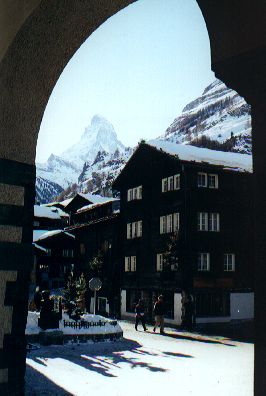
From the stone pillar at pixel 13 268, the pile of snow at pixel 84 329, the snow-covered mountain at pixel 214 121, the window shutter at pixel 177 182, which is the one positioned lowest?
the pile of snow at pixel 84 329

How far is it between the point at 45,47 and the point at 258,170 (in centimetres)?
174

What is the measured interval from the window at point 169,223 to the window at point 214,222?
6.33 feet

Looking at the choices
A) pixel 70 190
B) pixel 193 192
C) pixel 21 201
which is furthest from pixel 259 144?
pixel 70 190

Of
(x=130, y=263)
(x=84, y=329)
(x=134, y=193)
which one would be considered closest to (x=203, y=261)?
(x=130, y=263)

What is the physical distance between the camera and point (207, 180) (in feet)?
86.3

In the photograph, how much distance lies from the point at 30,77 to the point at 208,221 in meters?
23.9

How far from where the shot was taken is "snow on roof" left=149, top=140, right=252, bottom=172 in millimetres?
26556

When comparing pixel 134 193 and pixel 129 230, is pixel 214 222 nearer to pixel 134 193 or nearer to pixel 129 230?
pixel 134 193

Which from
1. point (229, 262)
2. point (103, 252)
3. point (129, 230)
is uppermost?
point (129, 230)

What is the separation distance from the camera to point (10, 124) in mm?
3016

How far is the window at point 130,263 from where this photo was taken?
99.1 ft

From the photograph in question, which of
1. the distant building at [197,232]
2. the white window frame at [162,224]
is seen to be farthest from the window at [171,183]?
the white window frame at [162,224]

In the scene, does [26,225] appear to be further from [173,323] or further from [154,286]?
[154,286]

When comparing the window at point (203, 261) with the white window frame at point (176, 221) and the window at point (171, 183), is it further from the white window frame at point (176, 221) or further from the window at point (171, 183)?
the window at point (171, 183)
